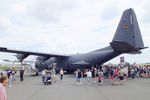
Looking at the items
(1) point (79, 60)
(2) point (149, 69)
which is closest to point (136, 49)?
(2) point (149, 69)

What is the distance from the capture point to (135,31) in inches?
1300

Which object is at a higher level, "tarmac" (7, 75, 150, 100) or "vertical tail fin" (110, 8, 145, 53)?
"vertical tail fin" (110, 8, 145, 53)

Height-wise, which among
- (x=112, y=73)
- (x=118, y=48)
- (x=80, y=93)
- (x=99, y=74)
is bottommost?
(x=80, y=93)

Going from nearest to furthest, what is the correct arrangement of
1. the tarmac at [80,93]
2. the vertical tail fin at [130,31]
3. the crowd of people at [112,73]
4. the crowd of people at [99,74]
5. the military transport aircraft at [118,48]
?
1. the tarmac at [80,93]
2. the crowd of people at [99,74]
3. the crowd of people at [112,73]
4. the military transport aircraft at [118,48]
5. the vertical tail fin at [130,31]

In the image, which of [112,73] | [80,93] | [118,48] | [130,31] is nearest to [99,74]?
[118,48]

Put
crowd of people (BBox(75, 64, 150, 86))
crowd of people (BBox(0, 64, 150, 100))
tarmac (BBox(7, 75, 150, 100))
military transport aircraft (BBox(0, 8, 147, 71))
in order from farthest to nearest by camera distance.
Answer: military transport aircraft (BBox(0, 8, 147, 71)) < crowd of people (BBox(75, 64, 150, 86)) < crowd of people (BBox(0, 64, 150, 100)) < tarmac (BBox(7, 75, 150, 100))

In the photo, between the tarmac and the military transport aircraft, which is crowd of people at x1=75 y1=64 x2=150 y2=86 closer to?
the military transport aircraft

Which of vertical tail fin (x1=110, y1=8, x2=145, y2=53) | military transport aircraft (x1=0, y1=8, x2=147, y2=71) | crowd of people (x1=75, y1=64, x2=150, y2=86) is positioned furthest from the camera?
vertical tail fin (x1=110, y1=8, x2=145, y2=53)

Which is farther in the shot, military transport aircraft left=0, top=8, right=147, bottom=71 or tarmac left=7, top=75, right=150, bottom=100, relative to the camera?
military transport aircraft left=0, top=8, right=147, bottom=71

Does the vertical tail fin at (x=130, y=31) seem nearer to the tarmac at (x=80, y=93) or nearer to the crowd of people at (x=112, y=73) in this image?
the crowd of people at (x=112, y=73)

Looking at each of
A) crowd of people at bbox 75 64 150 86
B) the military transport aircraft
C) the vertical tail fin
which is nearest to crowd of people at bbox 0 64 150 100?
crowd of people at bbox 75 64 150 86

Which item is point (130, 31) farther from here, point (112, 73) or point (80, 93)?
point (80, 93)

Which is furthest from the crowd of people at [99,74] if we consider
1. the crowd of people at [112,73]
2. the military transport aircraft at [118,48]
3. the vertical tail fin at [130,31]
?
the vertical tail fin at [130,31]

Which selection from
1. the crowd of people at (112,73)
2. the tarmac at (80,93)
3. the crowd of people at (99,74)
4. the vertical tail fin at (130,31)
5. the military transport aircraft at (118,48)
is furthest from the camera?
the vertical tail fin at (130,31)
